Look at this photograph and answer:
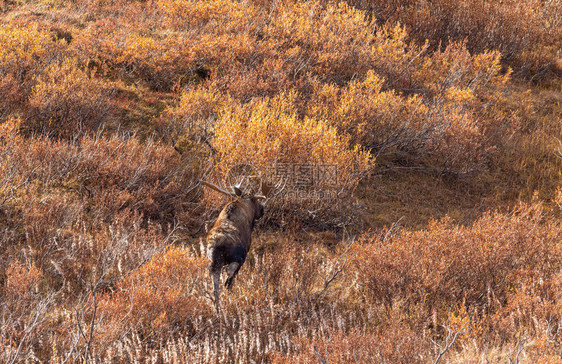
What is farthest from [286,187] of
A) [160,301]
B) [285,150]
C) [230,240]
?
[160,301]

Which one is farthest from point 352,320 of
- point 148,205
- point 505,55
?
point 505,55

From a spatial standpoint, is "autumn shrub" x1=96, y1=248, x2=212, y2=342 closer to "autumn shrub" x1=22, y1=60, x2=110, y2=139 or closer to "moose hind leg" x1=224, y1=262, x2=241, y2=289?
"moose hind leg" x1=224, y1=262, x2=241, y2=289

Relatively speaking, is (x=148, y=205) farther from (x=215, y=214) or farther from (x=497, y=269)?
(x=497, y=269)

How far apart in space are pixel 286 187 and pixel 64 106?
4.48 m

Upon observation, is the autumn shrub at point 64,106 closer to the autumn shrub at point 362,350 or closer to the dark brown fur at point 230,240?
the dark brown fur at point 230,240

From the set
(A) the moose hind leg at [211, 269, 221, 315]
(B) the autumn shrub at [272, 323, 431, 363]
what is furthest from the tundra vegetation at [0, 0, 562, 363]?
(A) the moose hind leg at [211, 269, 221, 315]

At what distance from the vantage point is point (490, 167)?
10078 mm

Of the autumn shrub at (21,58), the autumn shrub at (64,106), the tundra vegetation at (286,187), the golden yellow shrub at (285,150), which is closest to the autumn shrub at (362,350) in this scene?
the tundra vegetation at (286,187)

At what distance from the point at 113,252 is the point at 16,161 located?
2.60m

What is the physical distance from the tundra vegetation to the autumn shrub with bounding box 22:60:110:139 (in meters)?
0.04

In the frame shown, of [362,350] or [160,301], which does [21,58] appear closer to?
[160,301]

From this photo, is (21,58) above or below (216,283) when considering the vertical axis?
above

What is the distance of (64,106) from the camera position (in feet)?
26.0

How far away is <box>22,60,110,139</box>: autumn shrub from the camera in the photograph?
7766 millimetres
